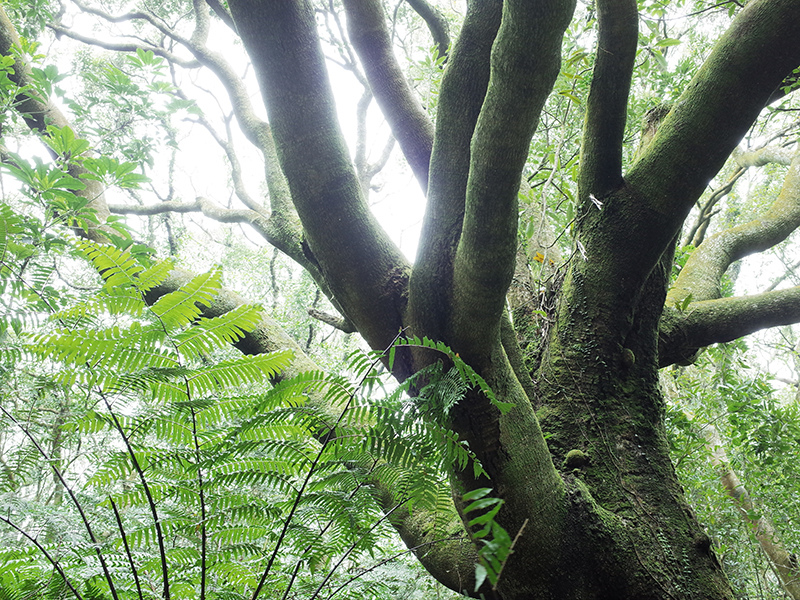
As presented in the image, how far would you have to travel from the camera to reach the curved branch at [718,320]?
2557 millimetres

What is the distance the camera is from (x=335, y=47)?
5969 millimetres

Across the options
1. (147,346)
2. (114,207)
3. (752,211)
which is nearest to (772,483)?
(147,346)

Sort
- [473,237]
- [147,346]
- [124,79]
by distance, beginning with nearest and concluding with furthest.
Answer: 1. [147,346]
2. [473,237]
3. [124,79]

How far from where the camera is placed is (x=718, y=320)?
2594 mm

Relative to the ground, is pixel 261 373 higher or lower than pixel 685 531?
higher

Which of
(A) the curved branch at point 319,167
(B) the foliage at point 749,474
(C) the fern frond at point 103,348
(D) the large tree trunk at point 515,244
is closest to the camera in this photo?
(C) the fern frond at point 103,348

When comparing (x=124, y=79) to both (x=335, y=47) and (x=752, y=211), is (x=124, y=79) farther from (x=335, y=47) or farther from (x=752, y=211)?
(x=752, y=211)

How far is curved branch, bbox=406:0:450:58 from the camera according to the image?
306 cm

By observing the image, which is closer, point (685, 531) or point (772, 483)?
point (685, 531)

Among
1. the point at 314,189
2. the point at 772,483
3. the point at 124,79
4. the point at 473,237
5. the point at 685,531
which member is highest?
the point at 124,79

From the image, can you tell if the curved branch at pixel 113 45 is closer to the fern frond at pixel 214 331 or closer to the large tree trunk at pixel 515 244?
the large tree trunk at pixel 515 244

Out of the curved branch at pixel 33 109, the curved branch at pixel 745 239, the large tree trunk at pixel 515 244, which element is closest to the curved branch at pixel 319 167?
the large tree trunk at pixel 515 244

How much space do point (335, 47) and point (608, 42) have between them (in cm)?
485

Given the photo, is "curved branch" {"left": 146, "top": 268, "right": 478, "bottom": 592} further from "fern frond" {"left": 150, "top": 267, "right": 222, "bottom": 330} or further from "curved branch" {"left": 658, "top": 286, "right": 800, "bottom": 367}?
"curved branch" {"left": 658, "top": 286, "right": 800, "bottom": 367}
